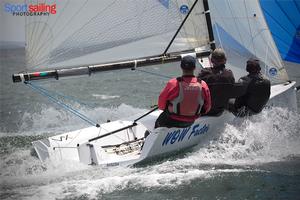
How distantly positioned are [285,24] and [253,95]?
1599 millimetres

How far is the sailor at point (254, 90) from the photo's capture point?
519cm

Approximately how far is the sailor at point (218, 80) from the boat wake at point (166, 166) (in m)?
0.34

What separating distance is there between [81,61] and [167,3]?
3.59 feet

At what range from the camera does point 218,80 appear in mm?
5000

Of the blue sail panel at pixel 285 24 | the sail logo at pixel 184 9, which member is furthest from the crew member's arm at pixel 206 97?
the blue sail panel at pixel 285 24

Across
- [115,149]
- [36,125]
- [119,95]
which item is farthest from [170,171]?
[119,95]

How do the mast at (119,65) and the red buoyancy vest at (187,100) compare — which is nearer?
the red buoyancy vest at (187,100)

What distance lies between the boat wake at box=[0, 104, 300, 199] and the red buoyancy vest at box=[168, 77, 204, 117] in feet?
1.58

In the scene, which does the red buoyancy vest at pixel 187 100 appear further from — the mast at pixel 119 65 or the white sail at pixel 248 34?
the white sail at pixel 248 34

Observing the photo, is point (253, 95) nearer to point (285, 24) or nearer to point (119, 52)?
point (119, 52)

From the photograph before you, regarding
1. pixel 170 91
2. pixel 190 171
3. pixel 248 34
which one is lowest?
pixel 190 171

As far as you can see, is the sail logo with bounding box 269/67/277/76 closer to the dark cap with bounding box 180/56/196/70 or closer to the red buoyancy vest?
the red buoyancy vest

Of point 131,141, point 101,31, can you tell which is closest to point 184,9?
point 101,31

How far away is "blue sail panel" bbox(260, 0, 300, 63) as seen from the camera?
20.6ft
